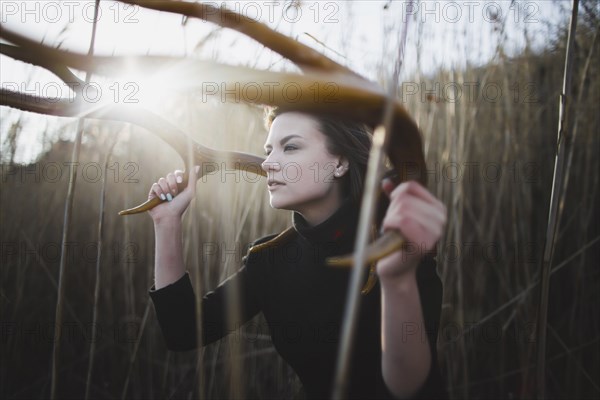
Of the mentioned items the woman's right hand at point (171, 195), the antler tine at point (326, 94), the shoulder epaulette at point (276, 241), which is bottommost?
the shoulder epaulette at point (276, 241)

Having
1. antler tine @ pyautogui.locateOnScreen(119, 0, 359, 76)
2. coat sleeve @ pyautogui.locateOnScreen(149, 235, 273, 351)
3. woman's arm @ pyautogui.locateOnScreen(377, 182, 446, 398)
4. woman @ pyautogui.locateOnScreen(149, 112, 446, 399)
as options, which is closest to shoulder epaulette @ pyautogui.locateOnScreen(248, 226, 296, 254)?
woman @ pyautogui.locateOnScreen(149, 112, 446, 399)

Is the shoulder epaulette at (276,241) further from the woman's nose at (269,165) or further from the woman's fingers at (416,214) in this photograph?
the woman's fingers at (416,214)

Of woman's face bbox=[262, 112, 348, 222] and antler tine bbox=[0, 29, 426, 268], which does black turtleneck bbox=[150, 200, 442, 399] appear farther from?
antler tine bbox=[0, 29, 426, 268]

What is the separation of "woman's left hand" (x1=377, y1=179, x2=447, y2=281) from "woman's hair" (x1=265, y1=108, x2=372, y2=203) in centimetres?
47

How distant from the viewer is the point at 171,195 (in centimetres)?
89

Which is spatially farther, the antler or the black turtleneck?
the black turtleneck

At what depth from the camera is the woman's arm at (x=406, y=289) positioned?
455mm

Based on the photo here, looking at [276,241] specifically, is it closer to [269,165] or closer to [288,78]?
[269,165]

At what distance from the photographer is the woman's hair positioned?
3.13 feet

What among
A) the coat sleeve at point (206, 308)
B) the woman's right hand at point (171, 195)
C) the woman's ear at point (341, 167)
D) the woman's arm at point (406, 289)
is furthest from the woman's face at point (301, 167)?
the woman's arm at point (406, 289)

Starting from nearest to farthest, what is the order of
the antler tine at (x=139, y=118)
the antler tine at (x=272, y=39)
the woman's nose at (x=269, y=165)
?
the antler tine at (x=272, y=39)
the antler tine at (x=139, y=118)
the woman's nose at (x=269, y=165)

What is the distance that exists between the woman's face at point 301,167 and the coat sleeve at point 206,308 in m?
0.26

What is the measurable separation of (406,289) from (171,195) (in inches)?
20.8

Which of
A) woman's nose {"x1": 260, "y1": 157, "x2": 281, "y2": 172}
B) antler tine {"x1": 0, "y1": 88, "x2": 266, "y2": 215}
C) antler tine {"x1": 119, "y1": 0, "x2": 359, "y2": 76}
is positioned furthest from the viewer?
woman's nose {"x1": 260, "y1": 157, "x2": 281, "y2": 172}
